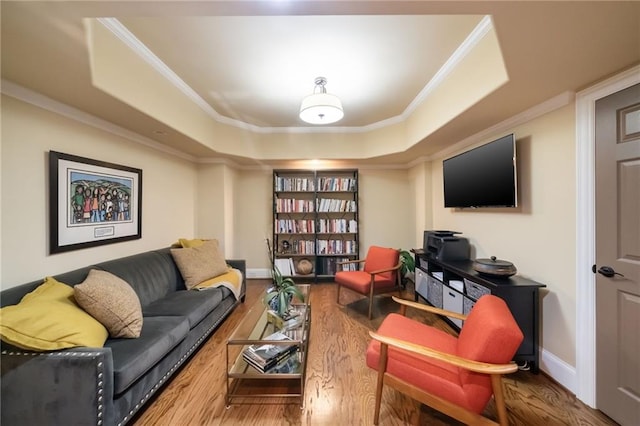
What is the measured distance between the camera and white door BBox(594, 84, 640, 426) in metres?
1.40

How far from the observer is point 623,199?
1.46 m

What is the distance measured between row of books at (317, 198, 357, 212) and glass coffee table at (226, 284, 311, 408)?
2.51m

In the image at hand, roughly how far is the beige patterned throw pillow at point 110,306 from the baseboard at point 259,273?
2.79 metres

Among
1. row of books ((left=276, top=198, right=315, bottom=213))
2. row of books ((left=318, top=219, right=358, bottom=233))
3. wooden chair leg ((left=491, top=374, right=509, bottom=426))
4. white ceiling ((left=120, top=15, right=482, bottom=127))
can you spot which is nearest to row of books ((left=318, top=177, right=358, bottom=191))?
row of books ((left=276, top=198, right=315, bottom=213))

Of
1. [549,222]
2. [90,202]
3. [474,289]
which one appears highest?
[90,202]

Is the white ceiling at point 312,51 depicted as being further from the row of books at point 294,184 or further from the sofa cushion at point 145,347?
the sofa cushion at point 145,347

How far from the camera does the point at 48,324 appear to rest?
1284 mm

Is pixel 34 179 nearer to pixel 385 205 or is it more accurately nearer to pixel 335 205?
pixel 335 205

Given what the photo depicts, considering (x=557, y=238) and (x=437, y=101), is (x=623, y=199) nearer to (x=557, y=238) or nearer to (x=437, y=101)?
(x=557, y=238)

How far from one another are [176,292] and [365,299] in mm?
2439

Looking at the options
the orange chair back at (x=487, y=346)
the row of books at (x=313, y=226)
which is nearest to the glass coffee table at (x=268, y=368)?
the orange chair back at (x=487, y=346)

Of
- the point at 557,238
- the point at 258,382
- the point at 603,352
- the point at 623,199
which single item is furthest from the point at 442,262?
the point at 258,382

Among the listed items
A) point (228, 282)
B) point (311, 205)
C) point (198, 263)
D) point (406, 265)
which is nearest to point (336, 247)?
point (311, 205)

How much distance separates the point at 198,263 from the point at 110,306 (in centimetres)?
122
